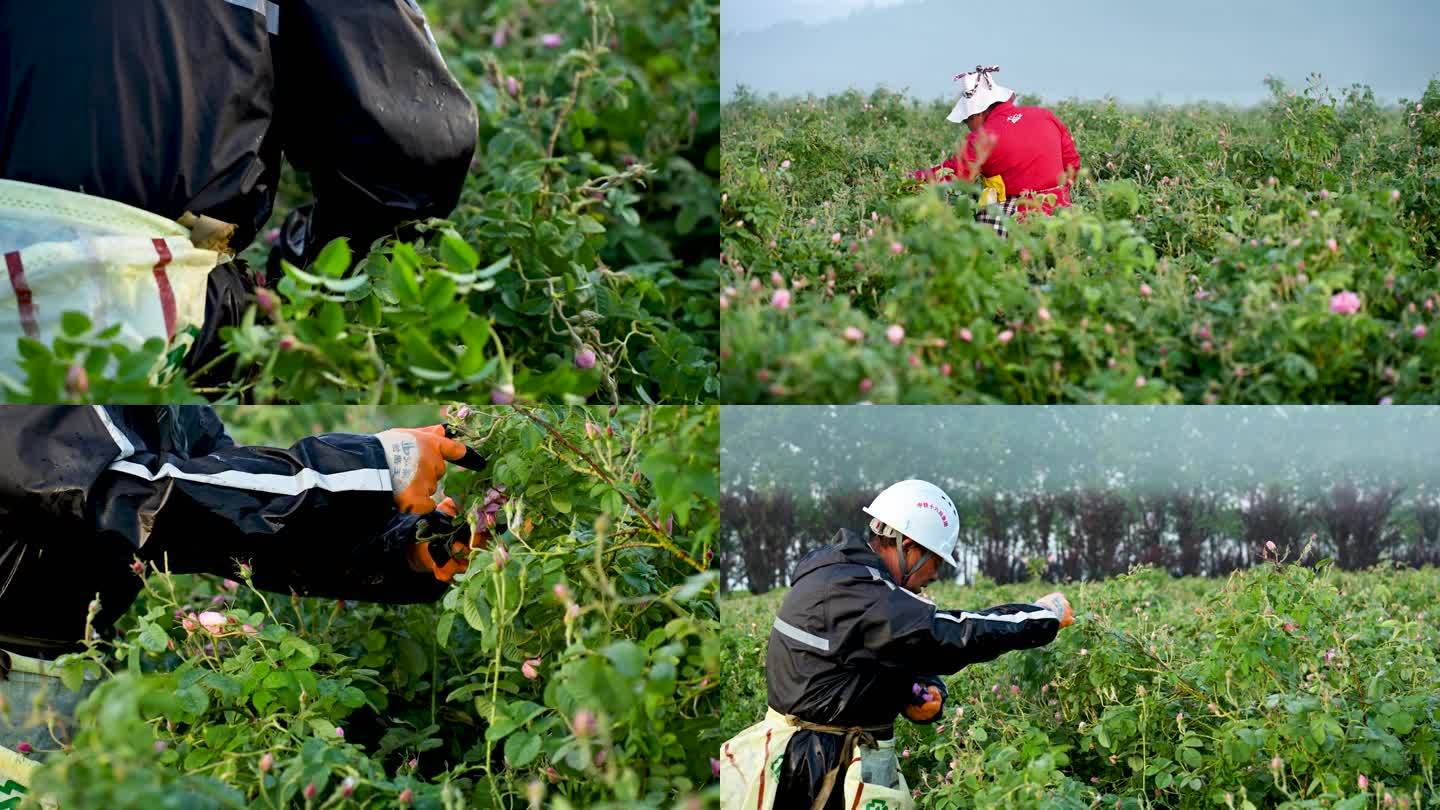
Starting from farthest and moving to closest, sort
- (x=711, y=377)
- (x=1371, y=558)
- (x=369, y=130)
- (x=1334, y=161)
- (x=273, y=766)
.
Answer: (x=1371, y=558) → (x=1334, y=161) → (x=711, y=377) → (x=369, y=130) → (x=273, y=766)

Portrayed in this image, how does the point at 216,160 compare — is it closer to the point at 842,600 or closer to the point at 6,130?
the point at 6,130

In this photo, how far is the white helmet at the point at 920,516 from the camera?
3.16m

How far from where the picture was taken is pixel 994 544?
5613 mm

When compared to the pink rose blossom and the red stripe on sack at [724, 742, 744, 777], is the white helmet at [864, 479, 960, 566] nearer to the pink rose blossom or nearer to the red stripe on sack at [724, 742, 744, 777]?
the red stripe on sack at [724, 742, 744, 777]

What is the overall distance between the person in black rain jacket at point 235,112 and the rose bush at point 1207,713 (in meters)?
1.41

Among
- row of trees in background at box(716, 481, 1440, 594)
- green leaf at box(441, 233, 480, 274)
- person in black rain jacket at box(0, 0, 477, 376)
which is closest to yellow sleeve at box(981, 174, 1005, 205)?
person in black rain jacket at box(0, 0, 477, 376)

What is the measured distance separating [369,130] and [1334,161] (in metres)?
2.44

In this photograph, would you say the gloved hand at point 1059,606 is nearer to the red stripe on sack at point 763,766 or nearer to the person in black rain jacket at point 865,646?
the person in black rain jacket at point 865,646

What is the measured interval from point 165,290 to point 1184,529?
15.0 ft

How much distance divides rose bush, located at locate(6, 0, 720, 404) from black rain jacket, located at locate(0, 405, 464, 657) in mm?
160

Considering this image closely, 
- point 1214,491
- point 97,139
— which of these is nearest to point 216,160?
point 97,139

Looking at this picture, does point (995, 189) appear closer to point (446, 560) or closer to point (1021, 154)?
point (1021, 154)

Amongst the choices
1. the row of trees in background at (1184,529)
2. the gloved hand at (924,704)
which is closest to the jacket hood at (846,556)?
the gloved hand at (924,704)

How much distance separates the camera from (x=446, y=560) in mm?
2516
